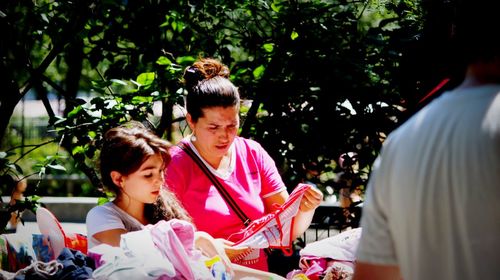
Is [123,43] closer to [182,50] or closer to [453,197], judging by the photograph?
[182,50]

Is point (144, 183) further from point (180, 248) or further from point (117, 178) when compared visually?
point (180, 248)

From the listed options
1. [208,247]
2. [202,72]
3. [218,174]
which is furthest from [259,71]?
[208,247]

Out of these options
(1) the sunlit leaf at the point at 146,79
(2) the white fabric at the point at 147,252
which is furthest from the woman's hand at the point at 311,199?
(1) the sunlit leaf at the point at 146,79

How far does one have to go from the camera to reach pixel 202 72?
3465 millimetres

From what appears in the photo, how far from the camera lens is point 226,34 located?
205 inches

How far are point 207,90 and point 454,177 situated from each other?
6.52ft

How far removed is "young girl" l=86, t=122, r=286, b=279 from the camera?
2949 mm

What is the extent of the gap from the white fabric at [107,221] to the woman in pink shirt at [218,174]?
0.32 m

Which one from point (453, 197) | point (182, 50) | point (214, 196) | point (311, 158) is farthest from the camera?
point (182, 50)

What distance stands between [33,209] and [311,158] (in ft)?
6.02

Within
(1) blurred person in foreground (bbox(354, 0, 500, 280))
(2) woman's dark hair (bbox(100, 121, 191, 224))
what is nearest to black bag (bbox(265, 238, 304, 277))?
(2) woman's dark hair (bbox(100, 121, 191, 224))

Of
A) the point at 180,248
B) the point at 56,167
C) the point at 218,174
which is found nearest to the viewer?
the point at 180,248

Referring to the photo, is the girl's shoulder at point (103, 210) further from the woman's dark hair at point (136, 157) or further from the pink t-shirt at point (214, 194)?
the pink t-shirt at point (214, 194)

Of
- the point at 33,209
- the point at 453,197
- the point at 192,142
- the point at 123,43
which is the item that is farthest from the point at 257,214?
the point at 123,43
